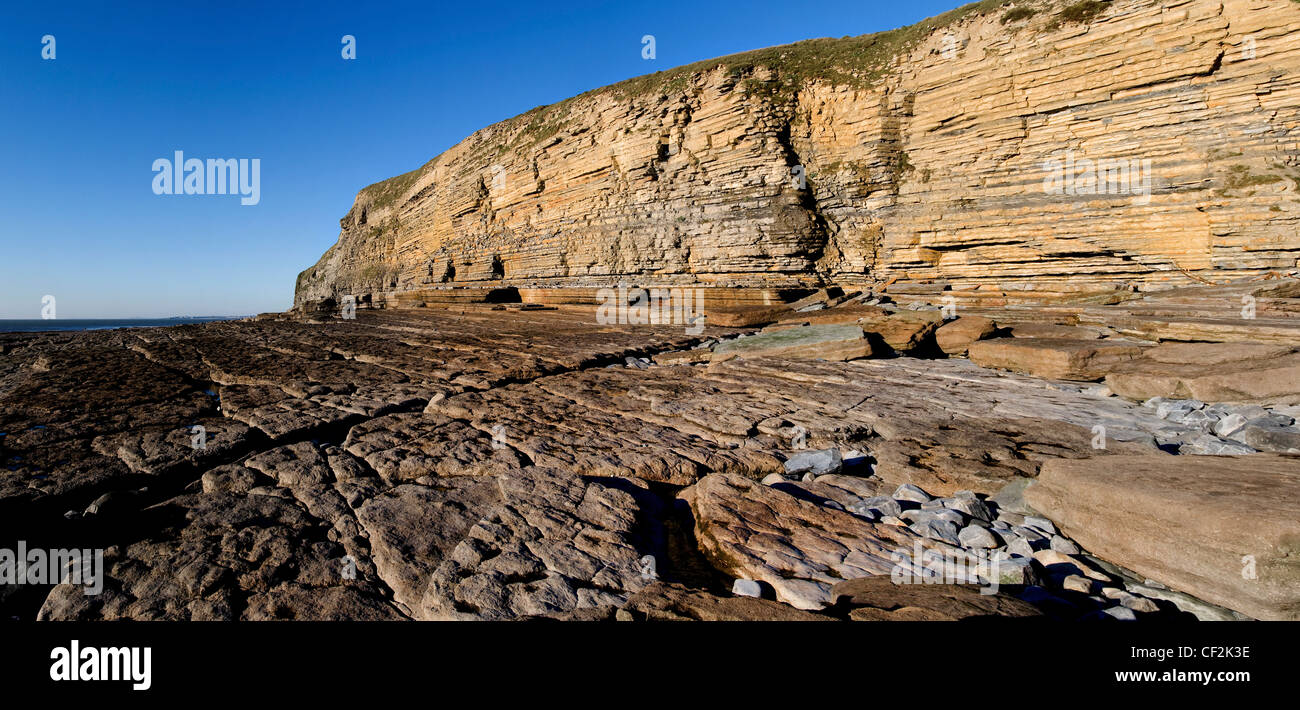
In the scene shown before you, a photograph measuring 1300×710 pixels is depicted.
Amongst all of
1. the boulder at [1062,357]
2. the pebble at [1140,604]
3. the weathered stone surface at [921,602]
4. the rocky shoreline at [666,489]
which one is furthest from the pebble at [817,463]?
the boulder at [1062,357]

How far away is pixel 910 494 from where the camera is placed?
3.43 metres

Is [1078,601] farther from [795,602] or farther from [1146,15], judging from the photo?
[1146,15]

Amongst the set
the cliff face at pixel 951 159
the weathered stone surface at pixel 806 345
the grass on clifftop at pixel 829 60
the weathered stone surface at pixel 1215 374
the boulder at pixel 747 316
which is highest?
the grass on clifftop at pixel 829 60

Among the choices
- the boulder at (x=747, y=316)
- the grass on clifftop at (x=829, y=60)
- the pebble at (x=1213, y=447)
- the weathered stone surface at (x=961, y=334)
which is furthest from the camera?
the boulder at (x=747, y=316)

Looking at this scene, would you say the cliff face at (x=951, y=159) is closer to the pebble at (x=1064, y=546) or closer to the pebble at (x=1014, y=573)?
the pebble at (x=1064, y=546)

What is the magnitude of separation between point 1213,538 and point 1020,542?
76cm

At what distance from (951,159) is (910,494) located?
56.9 ft

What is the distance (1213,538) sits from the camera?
2.28m

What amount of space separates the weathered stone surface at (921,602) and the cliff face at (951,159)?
16.2 meters

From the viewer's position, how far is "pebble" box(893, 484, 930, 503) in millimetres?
3387

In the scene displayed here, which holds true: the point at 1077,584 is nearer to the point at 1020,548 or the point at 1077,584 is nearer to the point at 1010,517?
the point at 1020,548

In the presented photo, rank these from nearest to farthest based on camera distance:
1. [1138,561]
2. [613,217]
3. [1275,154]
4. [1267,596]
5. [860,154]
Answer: [1267,596] < [1138,561] < [1275,154] < [860,154] < [613,217]

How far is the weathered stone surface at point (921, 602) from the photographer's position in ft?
6.33

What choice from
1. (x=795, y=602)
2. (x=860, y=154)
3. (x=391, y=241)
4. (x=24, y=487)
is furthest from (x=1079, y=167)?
(x=391, y=241)
